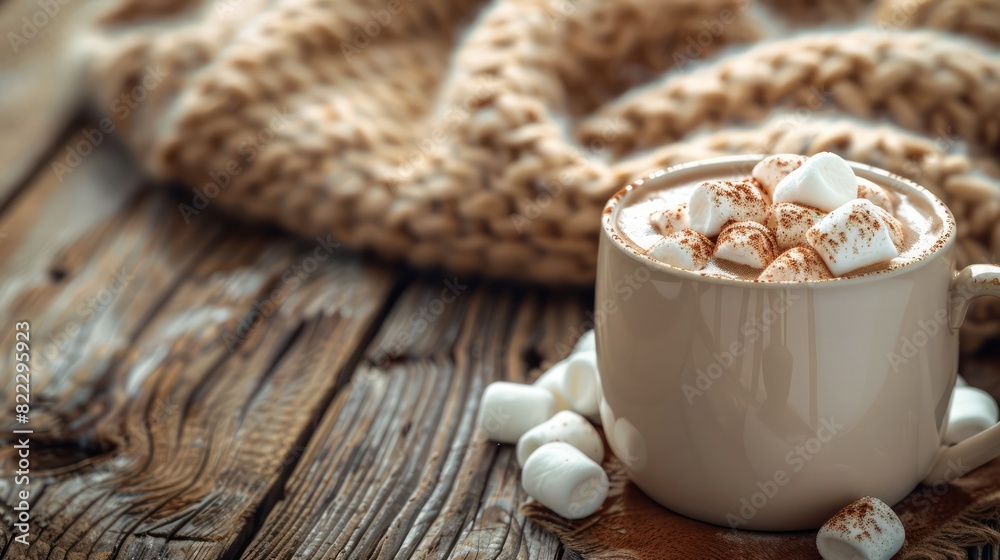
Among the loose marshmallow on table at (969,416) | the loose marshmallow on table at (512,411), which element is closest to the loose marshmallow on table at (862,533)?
the loose marshmallow on table at (969,416)

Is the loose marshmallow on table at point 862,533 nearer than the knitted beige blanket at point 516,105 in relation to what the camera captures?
Yes

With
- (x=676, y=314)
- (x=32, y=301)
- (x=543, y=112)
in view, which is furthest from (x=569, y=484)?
(x=32, y=301)

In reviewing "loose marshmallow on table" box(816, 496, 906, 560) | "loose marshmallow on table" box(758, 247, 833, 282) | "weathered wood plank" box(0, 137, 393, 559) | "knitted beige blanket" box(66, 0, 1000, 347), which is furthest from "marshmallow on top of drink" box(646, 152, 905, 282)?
"weathered wood plank" box(0, 137, 393, 559)

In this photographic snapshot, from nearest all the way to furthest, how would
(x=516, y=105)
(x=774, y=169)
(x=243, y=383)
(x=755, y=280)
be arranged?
(x=755, y=280) → (x=774, y=169) → (x=243, y=383) → (x=516, y=105)

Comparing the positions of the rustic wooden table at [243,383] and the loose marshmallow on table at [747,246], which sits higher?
the loose marshmallow on table at [747,246]

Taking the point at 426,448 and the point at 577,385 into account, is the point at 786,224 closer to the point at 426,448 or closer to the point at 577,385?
the point at 577,385

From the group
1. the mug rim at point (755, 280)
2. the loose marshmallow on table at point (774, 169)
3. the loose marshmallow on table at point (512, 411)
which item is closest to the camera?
the mug rim at point (755, 280)

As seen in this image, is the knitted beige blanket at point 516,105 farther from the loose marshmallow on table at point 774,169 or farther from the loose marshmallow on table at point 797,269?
the loose marshmallow on table at point 797,269

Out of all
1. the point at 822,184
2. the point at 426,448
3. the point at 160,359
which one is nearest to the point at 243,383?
the point at 160,359
